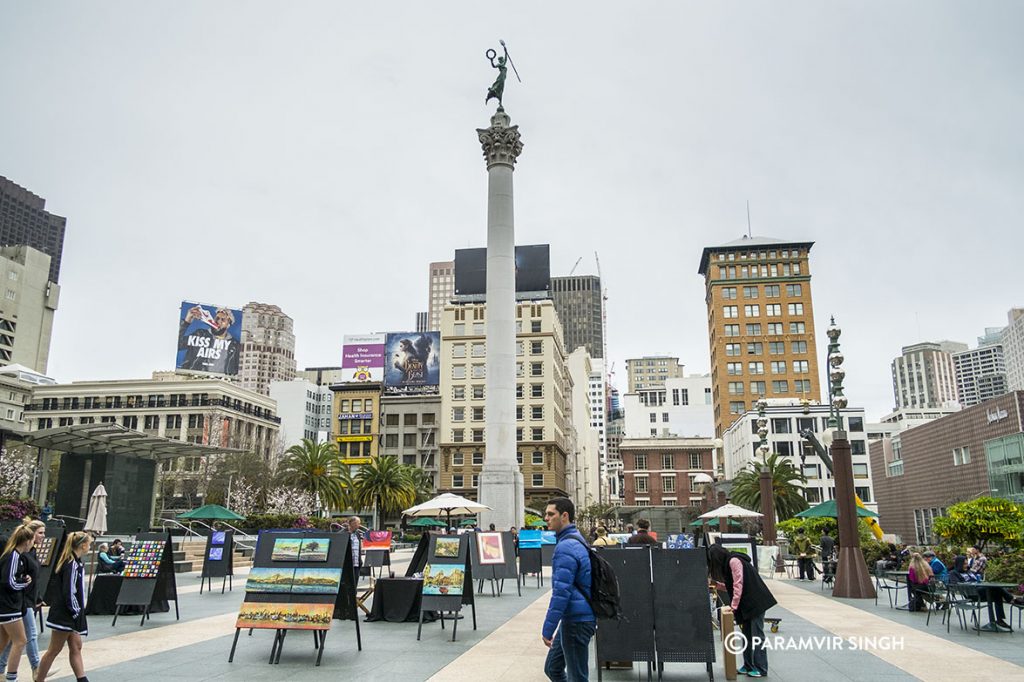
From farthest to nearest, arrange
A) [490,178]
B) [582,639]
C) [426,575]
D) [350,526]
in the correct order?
[490,178], [350,526], [426,575], [582,639]

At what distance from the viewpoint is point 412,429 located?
103500 millimetres

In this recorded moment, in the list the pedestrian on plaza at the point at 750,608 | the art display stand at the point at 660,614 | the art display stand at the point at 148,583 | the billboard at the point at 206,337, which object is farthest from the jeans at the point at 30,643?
the billboard at the point at 206,337

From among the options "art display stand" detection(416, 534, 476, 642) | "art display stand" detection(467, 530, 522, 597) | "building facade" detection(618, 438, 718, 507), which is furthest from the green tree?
"building facade" detection(618, 438, 718, 507)

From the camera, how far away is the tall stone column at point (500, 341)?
4566 centimetres

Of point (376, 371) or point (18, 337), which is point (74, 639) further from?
Answer: point (18, 337)

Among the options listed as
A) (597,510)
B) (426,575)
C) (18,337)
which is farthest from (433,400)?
(426,575)

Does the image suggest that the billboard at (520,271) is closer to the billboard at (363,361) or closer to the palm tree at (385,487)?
the billboard at (363,361)

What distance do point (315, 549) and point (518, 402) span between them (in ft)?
272

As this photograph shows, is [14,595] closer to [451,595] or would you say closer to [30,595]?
[30,595]

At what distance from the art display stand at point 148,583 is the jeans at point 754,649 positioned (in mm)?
11425

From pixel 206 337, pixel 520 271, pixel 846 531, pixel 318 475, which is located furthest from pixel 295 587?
pixel 206 337

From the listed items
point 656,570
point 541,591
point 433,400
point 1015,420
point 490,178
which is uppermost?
point 490,178

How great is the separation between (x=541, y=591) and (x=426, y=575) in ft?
34.4

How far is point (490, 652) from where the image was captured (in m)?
12.6
